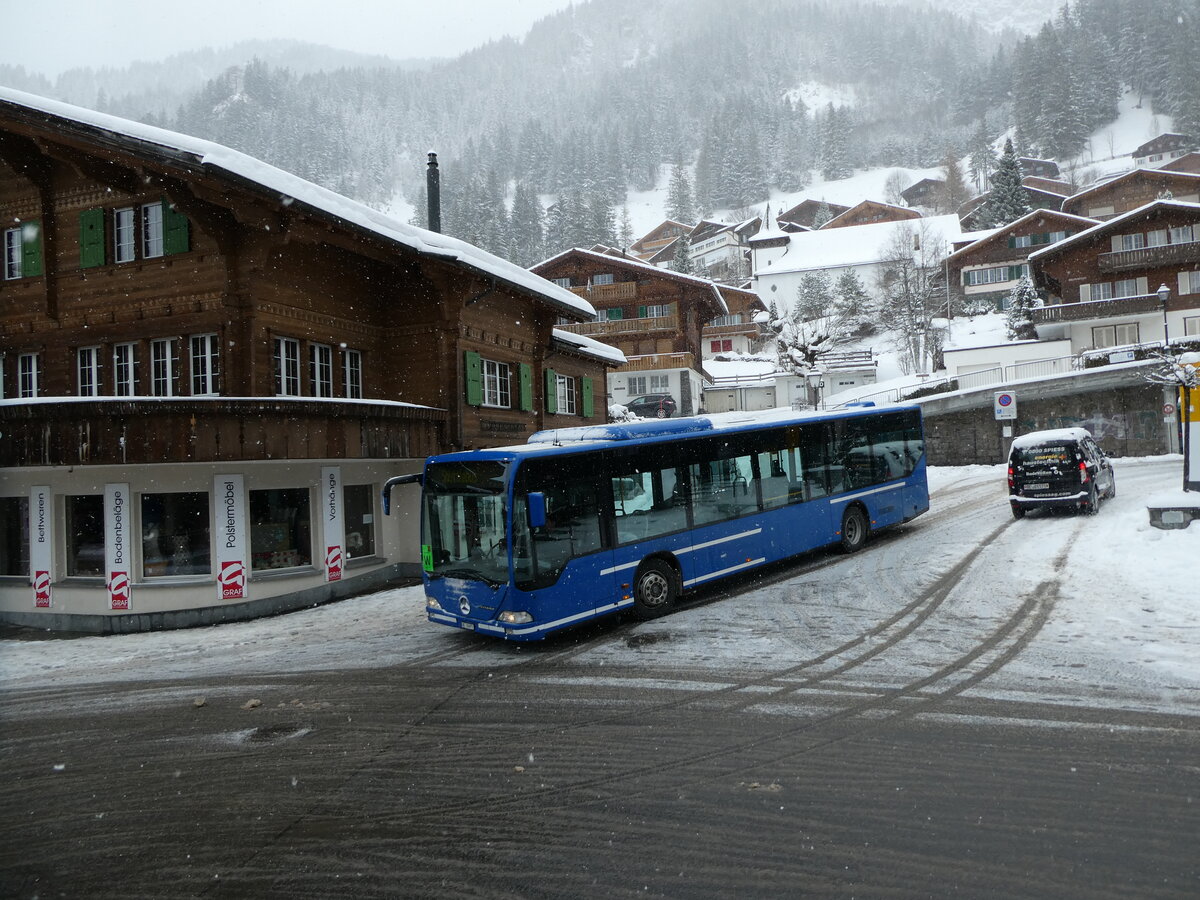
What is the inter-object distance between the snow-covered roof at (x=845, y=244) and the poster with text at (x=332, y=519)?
68584 mm

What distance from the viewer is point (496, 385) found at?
21.9 meters

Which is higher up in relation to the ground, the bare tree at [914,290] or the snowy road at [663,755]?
the bare tree at [914,290]

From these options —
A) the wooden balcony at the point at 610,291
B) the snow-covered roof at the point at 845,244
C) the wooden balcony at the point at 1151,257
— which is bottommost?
the wooden balcony at the point at 1151,257

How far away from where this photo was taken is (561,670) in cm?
967

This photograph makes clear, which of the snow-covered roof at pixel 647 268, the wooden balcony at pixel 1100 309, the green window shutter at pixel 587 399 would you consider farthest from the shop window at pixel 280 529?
the wooden balcony at pixel 1100 309

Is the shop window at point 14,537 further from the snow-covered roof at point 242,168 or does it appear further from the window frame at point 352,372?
the snow-covered roof at point 242,168

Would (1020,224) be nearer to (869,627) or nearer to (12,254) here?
(869,627)

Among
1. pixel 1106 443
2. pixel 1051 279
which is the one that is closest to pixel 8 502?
pixel 1106 443

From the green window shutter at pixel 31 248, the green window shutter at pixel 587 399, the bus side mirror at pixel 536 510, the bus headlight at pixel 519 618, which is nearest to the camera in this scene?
the bus side mirror at pixel 536 510

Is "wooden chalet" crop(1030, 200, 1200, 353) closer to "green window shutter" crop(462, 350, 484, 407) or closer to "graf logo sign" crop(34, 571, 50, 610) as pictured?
"green window shutter" crop(462, 350, 484, 407)

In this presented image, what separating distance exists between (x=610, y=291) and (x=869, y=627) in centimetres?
4041

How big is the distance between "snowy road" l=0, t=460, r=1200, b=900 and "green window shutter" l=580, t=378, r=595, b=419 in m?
16.6

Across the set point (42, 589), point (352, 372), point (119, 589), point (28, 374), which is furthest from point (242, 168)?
point (42, 589)

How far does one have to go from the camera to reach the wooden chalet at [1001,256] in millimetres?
60500
